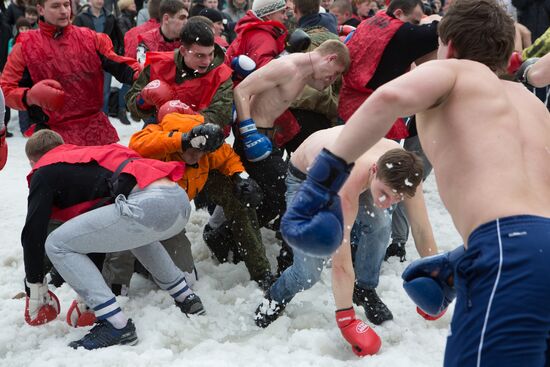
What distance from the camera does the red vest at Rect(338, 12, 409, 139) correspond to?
4.20 m

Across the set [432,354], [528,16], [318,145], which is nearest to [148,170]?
[318,145]

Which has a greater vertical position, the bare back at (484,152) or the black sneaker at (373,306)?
the bare back at (484,152)

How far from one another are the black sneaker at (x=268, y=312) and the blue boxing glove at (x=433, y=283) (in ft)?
4.55

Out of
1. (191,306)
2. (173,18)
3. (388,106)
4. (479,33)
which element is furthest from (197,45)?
(388,106)

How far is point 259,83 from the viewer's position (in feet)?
12.9

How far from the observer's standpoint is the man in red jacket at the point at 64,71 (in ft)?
13.7

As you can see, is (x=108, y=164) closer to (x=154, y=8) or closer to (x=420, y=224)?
(x=420, y=224)

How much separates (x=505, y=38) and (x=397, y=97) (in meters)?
0.50

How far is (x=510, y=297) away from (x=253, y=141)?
7.97 feet

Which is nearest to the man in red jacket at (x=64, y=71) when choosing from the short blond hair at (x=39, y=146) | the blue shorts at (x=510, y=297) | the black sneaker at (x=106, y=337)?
the short blond hair at (x=39, y=146)

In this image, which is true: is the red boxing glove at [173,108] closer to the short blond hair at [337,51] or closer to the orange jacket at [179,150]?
the orange jacket at [179,150]

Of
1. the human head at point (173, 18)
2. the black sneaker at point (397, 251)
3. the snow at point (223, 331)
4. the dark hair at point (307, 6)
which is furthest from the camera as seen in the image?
the human head at point (173, 18)

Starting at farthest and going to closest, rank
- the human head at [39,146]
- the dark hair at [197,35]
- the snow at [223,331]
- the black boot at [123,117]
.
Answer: the black boot at [123,117], the dark hair at [197,35], the human head at [39,146], the snow at [223,331]

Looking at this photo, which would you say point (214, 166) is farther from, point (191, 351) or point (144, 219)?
point (191, 351)
